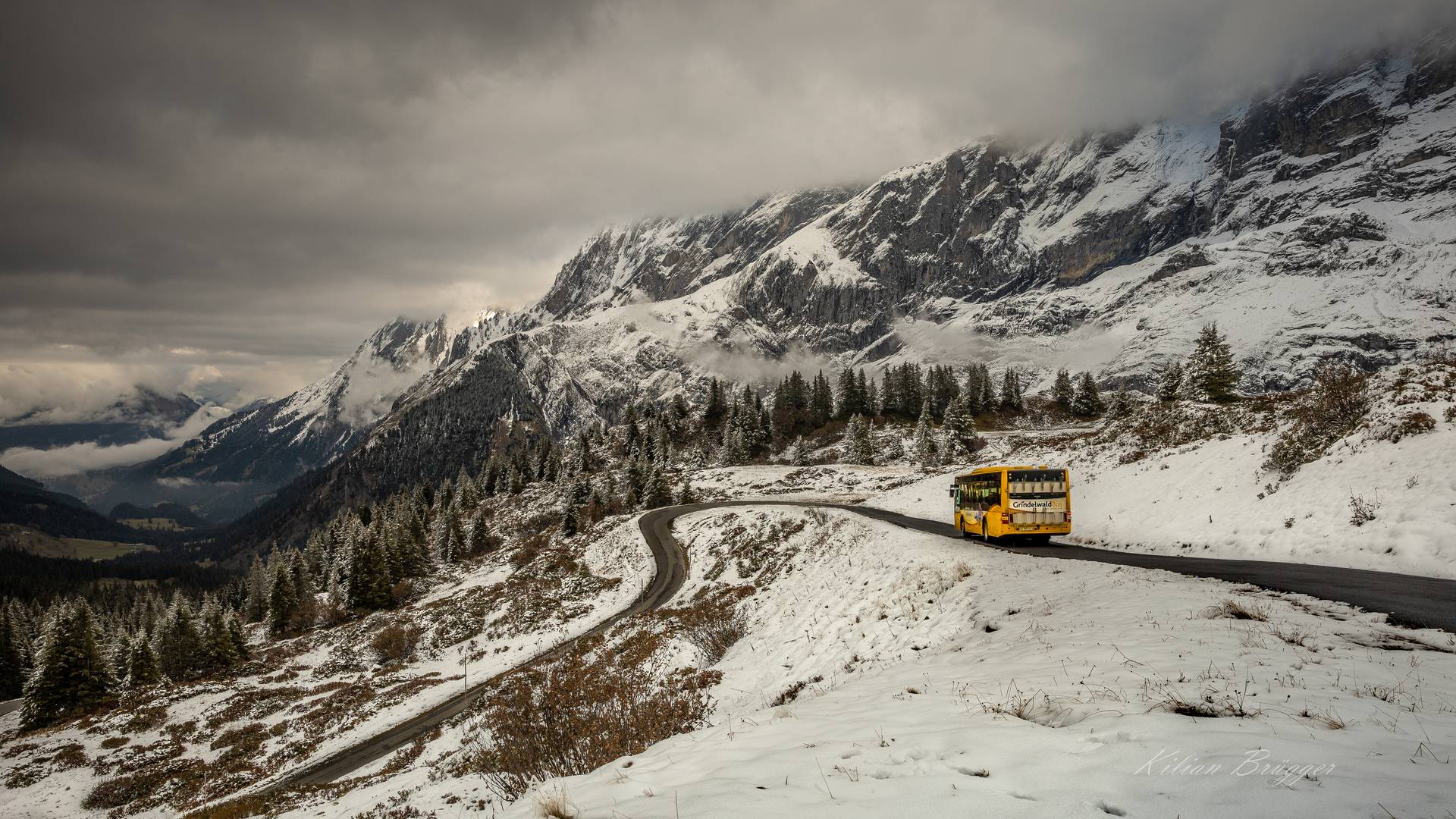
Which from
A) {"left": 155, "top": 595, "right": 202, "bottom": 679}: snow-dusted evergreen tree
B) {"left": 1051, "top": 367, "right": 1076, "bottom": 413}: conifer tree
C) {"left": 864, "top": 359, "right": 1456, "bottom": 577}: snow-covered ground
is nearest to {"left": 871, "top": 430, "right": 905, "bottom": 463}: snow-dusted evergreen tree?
{"left": 1051, "top": 367, "right": 1076, "bottom": 413}: conifer tree

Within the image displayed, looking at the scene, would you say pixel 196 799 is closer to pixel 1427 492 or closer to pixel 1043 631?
pixel 1043 631

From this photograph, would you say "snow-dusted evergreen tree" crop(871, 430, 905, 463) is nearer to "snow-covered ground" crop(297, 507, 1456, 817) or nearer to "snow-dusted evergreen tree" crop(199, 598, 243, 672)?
"snow-covered ground" crop(297, 507, 1456, 817)

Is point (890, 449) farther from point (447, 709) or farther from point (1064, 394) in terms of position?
point (447, 709)

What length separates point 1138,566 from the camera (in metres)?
16.5

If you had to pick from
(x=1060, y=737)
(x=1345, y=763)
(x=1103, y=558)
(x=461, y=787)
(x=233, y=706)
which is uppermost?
(x=1345, y=763)

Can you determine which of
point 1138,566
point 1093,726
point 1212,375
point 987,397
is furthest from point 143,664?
point 987,397

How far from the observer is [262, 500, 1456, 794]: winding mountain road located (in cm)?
1029

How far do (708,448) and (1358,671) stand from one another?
329ft

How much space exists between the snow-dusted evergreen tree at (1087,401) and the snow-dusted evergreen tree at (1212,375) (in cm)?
4162

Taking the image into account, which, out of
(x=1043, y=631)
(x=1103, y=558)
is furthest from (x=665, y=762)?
(x=1103, y=558)

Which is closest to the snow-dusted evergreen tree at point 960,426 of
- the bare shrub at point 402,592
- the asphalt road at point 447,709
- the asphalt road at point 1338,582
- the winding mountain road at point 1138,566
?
the winding mountain road at point 1138,566

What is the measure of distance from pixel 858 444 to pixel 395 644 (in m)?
61.3

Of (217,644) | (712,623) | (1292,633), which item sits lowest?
(217,644)

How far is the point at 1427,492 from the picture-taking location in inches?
580
